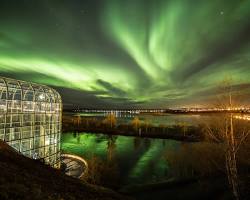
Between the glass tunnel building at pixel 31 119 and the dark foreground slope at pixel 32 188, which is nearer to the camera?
the dark foreground slope at pixel 32 188

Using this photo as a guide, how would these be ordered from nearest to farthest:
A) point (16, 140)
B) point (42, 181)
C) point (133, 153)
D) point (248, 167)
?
1. point (42, 181)
2. point (16, 140)
3. point (248, 167)
4. point (133, 153)

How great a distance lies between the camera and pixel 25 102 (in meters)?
19.0

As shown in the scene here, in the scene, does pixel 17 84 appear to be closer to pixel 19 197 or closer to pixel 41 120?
pixel 41 120

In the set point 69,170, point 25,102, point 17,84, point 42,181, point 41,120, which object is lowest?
point 69,170

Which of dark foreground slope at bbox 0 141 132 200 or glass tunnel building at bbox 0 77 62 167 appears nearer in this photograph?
dark foreground slope at bbox 0 141 132 200

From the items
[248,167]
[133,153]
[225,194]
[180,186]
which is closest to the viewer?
[225,194]

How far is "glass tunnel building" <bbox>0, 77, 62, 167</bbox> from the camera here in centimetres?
1752

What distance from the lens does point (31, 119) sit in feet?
65.0

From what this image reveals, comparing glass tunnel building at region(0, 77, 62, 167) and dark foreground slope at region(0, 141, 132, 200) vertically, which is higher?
glass tunnel building at region(0, 77, 62, 167)

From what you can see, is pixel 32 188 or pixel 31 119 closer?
pixel 32 188

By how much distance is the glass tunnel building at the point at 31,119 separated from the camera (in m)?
17.5

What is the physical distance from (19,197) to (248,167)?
1057 inches

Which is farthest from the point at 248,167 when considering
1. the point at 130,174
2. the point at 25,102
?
the point at 25,102

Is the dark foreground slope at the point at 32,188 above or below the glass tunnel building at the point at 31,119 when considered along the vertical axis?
below
